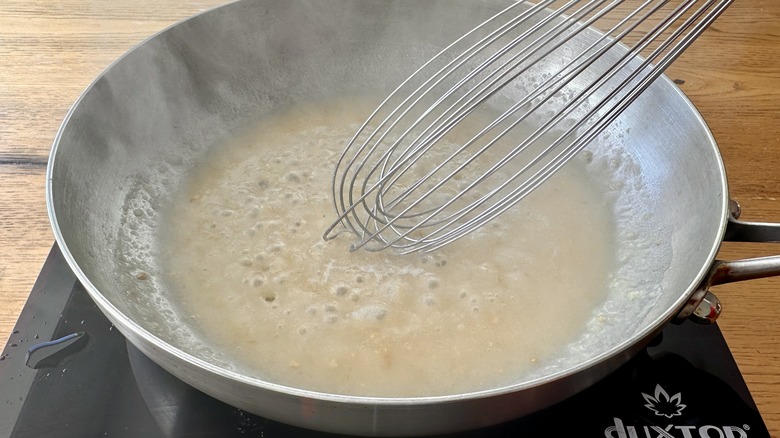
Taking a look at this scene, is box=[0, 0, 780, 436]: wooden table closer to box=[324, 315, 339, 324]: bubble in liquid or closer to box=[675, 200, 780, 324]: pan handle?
box=[675, 200, 780, 324]: pan handle

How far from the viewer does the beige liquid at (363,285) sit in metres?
0.61

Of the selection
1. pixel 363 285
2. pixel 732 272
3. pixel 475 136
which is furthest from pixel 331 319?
pixel 732 272

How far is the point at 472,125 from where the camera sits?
0.89 m

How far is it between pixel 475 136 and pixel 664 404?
12.4 inches

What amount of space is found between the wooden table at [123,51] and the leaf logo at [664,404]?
8 centimetres

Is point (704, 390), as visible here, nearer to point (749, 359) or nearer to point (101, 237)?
point (749, 359)

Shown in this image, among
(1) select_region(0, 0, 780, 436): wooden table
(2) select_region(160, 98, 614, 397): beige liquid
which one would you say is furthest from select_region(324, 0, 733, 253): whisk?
(1) select_region(0, 0, 780, 436): wooden table

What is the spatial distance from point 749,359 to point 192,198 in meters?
0.61

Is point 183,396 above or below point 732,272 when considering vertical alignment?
below

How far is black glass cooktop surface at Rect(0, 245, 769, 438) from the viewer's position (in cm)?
56

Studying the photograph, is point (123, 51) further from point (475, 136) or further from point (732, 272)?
point (732, 272)

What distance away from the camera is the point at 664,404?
588 millimetres

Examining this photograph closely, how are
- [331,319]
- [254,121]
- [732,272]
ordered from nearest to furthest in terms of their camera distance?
[732,272], [331,319], [254,121]

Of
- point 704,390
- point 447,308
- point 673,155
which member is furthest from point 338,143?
point 704,390
